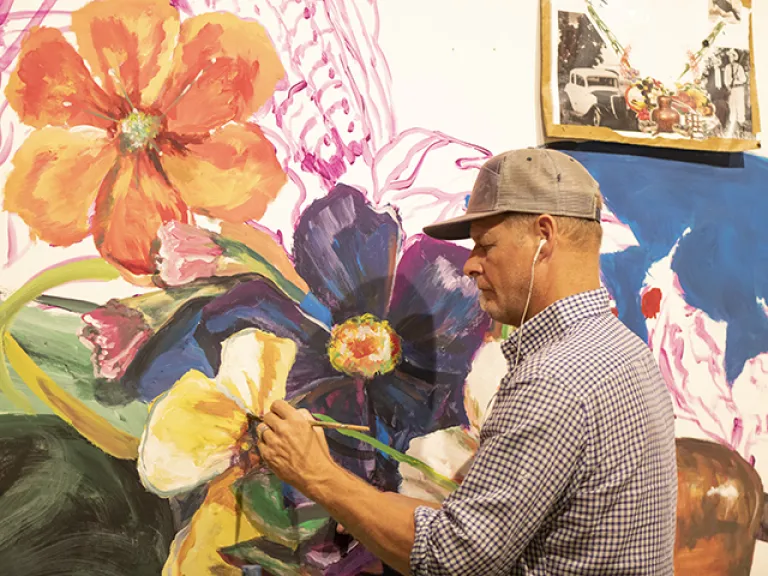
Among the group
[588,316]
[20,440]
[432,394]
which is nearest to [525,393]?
[588,316]

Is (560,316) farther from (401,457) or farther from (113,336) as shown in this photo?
(113,336)

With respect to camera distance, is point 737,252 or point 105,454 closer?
point 105,454

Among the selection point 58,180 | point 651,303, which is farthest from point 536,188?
point 58,180

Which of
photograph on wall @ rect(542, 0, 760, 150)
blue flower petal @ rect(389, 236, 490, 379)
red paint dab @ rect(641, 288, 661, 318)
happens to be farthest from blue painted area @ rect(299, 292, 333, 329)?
red paint dab @ rect(641, 288, 661, 318)

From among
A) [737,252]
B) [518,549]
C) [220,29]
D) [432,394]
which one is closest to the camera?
[518,549]

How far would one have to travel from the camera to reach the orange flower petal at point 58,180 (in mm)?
998

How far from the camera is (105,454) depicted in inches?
39.9

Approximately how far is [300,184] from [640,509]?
0.67 m

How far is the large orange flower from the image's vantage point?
3.31ft

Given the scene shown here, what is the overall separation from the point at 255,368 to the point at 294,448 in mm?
177

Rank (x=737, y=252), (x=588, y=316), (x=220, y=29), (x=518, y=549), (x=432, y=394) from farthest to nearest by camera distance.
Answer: (x=737, y=252)
(x=432, y=394)
(x=220, y=29)
(x=588, y=316)
(x=518, y=549)

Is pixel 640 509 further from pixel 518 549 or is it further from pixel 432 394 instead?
pixel 432 394

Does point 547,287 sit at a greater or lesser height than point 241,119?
lesser

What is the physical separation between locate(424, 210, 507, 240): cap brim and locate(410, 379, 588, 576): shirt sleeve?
256 millimetres
